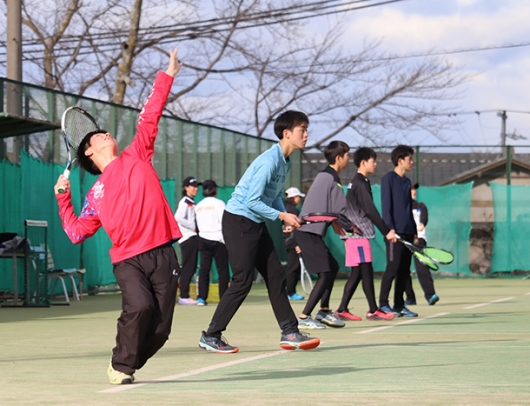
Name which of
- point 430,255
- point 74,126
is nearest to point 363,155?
point 430,255

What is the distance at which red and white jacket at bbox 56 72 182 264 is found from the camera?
6043 millimetres

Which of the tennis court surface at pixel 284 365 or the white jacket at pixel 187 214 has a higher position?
the white jacket at pixel 187 214

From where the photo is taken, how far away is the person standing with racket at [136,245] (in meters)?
5.97

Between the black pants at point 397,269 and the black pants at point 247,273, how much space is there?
4110mm

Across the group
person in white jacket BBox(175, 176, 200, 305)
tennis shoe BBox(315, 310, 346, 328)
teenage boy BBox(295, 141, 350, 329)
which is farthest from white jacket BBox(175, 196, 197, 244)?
tennis shoe BBox(315, 310, 346, 328)

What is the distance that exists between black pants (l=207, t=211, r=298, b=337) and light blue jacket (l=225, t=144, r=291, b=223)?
82mm

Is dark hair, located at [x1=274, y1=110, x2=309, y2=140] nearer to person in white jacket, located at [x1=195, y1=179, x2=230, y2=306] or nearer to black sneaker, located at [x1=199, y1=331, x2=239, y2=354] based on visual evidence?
black sneaker, located at [x1=199, y1=331, x2=239, y2=354]

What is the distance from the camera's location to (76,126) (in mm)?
7336

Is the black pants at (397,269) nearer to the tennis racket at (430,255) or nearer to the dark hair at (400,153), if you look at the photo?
the tennis racket at (430,255)

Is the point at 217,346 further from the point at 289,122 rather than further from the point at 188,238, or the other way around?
the point at 188,238

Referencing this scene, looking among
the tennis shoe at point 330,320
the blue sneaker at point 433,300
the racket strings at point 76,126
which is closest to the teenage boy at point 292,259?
the blue sneaker at point 433,300

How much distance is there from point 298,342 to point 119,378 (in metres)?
2.27

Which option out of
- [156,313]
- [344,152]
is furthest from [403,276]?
[156,313]

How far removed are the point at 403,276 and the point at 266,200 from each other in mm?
4437
